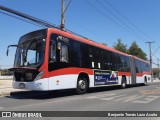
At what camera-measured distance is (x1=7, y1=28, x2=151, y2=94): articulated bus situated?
44.8 feet

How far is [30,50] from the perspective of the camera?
47.6 ft

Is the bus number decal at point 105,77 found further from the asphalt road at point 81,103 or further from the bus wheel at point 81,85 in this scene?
the asphalt road at point 81,103

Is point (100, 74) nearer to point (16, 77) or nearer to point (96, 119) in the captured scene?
point (16, 77)

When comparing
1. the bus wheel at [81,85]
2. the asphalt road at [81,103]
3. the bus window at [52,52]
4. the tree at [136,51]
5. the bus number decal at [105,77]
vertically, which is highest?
the tree at [136,51]

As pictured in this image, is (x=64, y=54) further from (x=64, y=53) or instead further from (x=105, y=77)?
(x=105, y=77)

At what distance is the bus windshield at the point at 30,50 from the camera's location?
45.5 ft

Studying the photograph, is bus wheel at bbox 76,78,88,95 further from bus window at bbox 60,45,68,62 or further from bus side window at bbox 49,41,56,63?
bus side window at bbox 49,41,56,63

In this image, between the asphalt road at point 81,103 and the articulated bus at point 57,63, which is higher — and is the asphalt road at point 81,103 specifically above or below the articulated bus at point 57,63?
below

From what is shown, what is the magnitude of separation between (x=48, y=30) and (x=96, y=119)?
7.18m

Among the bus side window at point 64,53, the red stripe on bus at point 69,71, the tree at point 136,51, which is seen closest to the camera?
the red stripe on bus at point 69,71

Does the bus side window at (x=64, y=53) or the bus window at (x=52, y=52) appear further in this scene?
the bus side window at (x=64, y=53)

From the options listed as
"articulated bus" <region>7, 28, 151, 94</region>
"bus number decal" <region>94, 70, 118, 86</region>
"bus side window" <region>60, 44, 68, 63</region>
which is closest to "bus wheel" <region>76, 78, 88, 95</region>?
"articulated bus" <region>7, 28, 151, 94</region>

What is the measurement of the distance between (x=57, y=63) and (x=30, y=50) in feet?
5.09

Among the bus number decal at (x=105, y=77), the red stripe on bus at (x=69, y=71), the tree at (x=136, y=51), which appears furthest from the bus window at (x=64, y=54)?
the tree at (x=136, y=51)
